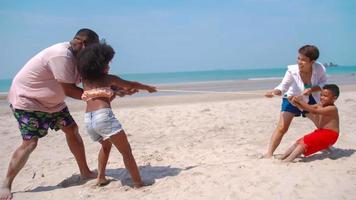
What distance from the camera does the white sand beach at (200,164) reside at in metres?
3.71

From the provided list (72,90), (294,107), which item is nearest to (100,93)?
(72,90)

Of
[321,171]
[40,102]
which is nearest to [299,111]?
[321,171]

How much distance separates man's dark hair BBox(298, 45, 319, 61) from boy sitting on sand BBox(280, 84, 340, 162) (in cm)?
40

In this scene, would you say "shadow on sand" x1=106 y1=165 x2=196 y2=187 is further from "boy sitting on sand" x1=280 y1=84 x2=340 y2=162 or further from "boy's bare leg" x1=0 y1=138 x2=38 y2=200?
"boy sitting on sand" x1=280 y1=84 x2=340 y2=162

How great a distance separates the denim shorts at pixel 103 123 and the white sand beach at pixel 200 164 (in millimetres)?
645

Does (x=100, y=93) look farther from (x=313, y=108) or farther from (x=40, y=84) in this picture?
(x=313, y=108)

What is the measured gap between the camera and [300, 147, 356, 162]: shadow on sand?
15.4 feet

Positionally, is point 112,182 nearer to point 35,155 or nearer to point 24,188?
point 24,188

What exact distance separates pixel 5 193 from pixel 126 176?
1.32 m

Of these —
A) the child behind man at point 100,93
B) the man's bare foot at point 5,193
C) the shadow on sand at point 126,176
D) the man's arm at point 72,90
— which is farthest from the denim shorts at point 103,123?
the man's bare foot at point 5,193

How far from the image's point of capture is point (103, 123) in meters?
3.86

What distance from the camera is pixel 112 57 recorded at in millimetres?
3961

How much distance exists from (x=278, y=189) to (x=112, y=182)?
6.02 feet

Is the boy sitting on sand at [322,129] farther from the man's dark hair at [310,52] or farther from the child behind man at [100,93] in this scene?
the child behind man at [100,93]
